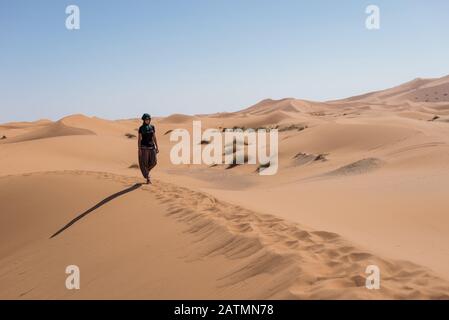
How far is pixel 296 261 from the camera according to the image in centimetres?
417

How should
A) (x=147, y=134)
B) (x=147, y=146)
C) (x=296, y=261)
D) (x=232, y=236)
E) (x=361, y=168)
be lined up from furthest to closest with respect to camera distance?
(x=361, y=168)
(x=147, y=146)
(x=147, y=134)
(x=232, y=236)
(x=296, y=261)

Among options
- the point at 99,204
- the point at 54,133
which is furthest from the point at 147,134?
the point at 54,133

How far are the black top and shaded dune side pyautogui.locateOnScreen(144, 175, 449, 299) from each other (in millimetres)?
3655

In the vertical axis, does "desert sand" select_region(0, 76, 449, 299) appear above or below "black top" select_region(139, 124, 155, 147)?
below

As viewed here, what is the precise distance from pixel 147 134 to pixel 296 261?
6.42m

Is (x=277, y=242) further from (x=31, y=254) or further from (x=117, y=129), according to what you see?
(x=117, y=129)

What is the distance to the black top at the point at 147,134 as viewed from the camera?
9711 millimetres

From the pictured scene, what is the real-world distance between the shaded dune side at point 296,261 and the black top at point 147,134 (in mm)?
3655

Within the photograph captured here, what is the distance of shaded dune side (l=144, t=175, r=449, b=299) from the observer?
343 cm

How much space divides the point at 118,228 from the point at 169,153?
19.8 meters

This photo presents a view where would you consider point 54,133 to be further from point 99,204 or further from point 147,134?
point 99,204

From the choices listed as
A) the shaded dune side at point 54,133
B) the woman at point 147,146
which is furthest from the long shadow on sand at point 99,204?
the shaded dune side at point 54,133

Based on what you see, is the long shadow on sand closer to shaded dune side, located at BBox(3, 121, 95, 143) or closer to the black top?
the black top

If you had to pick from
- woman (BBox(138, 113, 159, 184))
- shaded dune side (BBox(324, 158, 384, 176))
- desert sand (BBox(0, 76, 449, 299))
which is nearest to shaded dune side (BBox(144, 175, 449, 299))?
desert sand (BBox(0, 76, 449, 299))
